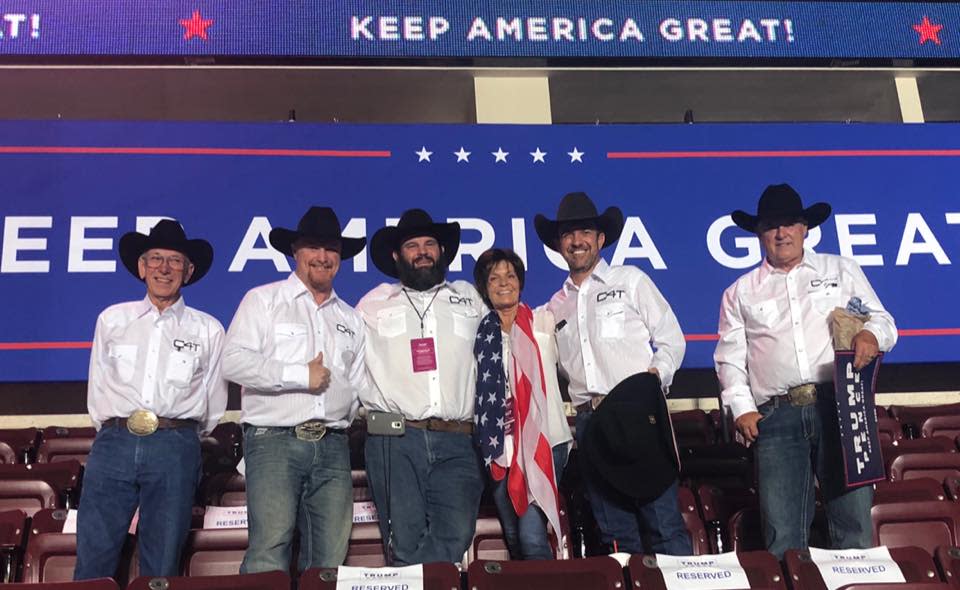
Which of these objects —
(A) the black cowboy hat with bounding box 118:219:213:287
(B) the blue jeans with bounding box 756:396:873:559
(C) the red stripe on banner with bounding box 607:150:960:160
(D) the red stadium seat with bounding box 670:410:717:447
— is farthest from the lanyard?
(C) the red stripe on banner with bounding box 607:150:960:160

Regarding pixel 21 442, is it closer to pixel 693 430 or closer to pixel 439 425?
pixel 439 425

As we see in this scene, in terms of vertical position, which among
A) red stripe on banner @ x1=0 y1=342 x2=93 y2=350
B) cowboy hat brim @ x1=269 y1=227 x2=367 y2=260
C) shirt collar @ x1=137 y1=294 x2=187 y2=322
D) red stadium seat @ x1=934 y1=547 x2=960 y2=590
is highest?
cowboy hat brim @ x1=269 y1=227 x2=367 y2=260

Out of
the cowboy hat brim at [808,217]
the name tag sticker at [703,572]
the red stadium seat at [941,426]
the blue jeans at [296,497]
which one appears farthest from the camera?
the red stadium seat at [941,426]

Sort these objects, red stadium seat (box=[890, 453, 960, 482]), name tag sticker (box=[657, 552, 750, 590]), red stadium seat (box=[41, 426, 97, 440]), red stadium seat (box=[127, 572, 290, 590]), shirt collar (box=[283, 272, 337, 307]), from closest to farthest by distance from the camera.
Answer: red stadium seat (box=[127, 572, 290, 590]), name tag sticker (box=[657, 552, 750, 590]), shirt collar (box=[283, 272, 337, 307]), red stadium seat (box=[890, 453, 960, 482]), red stadium seat (box=[41, 426, 97, 440])

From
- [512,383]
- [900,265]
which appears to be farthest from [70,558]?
[900,265]

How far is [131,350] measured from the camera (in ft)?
11.0

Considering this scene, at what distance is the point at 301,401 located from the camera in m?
3.22

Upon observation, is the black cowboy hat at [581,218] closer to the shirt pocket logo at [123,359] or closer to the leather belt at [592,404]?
the leather belt at [592,404]

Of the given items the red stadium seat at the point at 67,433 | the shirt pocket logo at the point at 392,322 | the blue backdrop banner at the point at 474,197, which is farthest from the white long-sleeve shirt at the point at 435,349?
→ the blue backdrop banner at the point at 474,197

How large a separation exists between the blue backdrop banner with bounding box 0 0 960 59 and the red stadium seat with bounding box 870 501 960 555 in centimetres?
415

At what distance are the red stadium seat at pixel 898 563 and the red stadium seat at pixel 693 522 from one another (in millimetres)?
618

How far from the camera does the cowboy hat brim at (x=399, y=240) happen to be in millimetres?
3570

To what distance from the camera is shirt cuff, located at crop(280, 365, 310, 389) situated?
3146 millimetres

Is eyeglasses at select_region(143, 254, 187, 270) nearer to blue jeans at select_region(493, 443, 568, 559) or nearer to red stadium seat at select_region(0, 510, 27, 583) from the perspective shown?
red stadium seat at select_region(0, 510, 27, 583)
